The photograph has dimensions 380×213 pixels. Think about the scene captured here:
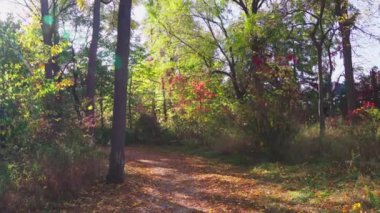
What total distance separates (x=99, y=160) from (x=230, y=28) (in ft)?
35.1

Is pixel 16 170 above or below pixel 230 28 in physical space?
below

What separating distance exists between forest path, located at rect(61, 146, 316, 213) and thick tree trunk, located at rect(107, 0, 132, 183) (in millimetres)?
452

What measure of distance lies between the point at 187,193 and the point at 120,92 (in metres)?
2.85

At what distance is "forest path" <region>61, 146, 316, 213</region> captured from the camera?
26.7ft

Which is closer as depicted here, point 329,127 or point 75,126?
point 75,126

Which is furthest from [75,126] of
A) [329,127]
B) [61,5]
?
[61,5]

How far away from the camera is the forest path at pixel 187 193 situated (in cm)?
813

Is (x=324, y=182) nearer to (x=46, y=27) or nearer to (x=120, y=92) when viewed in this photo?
(x=120, y=92)

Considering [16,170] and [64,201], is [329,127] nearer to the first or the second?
[64,201]

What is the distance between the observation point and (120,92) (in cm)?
1027

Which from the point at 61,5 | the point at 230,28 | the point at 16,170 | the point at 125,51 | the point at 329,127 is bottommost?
the point at 16,170

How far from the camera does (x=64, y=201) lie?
858 cm

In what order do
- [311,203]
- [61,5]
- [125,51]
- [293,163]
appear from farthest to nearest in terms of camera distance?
[61,5], [293,163], [125,51], [311,203]

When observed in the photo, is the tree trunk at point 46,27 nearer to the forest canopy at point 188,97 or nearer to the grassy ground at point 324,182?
the forest canopy at point 188,97
